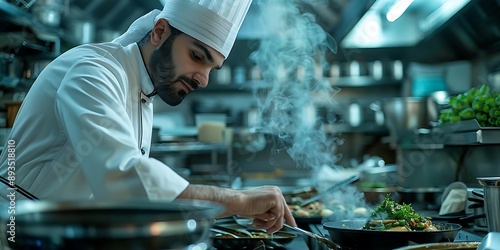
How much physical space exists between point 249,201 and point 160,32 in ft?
→ 2.62

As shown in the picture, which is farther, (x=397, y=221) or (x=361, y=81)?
(x=361, y=81)

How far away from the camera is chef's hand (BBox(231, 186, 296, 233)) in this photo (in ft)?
4.58

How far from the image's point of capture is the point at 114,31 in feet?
22.4

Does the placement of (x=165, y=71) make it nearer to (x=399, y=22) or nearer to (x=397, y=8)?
(x=397, y=8)

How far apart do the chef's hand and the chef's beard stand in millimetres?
630

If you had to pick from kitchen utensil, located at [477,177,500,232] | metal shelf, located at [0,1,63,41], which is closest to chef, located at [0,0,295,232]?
kitchen utensil, located at [477,177,500,232]

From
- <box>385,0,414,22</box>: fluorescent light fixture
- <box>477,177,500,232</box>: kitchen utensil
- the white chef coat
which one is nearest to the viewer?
the white chef coat

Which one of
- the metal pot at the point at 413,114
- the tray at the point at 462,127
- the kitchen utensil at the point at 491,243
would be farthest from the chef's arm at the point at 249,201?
the metal pot at the point at 413,114

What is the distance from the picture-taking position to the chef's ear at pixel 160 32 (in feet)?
6.19

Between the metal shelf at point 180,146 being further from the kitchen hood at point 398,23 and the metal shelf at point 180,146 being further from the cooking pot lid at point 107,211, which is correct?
the cooking pot lid at point 107,211

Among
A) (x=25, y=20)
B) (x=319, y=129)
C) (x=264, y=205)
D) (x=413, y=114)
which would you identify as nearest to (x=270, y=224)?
(x=264, y=205)

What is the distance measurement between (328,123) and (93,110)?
597cm

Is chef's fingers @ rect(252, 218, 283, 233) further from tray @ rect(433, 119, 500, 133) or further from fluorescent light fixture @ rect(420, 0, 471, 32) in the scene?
fluorescent light fixture @ rect(420, 0, 471, 32)

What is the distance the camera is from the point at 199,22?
1.91m
